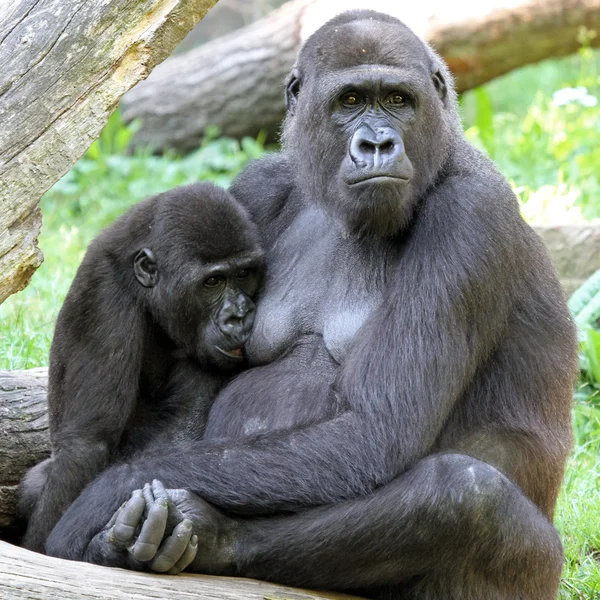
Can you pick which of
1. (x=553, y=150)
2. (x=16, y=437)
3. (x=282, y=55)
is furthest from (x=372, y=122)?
(x=282, y=55)

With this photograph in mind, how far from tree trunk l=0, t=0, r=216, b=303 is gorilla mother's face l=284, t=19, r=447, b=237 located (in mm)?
495

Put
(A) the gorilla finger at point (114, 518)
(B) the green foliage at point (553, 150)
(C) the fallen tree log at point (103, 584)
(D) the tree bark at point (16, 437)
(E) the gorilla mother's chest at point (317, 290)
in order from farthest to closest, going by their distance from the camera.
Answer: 1. (B) the green foliage at point (553, 150)
2. (D) the tree bark at point (16, 437)
3. (E) the gorilla mother's chest at point (317, 290)
4. (A) the gorilla finger at point (114, 518)
5. (C) the fallen tree log at point (103, 584)

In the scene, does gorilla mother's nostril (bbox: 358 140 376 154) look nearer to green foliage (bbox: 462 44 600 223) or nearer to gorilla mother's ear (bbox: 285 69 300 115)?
gorilla mother's ear (bbox: 285 69 300 115)

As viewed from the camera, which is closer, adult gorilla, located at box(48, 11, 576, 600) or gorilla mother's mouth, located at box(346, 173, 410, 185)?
adult gorilla, located at box(48, 11, 576, 600)

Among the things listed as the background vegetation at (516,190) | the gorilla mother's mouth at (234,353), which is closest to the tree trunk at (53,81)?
the gorilla mother's mouth at (234,353)

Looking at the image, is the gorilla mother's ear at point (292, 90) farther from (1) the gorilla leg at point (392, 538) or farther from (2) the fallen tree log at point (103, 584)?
(2) the fallen tree log at point (103, 584)

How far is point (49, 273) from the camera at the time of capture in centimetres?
610

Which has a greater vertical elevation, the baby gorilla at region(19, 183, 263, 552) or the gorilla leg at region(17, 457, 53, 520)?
the baby gorilla at region(19, 183, 263, 552)

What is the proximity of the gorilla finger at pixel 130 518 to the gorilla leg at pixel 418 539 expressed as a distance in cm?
23

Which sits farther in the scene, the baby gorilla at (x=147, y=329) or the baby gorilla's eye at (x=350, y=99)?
the baby gorilla at (x=147, y=329)

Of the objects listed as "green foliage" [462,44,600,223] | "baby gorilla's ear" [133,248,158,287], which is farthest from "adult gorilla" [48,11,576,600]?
"green foliage" [462,44,600,223]

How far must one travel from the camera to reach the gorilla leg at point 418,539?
9.34ft

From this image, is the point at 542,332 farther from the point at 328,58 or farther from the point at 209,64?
the point at 209,64

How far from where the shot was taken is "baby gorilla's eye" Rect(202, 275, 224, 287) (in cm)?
360
